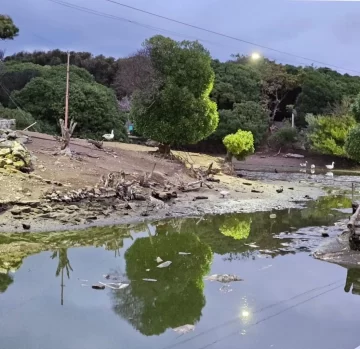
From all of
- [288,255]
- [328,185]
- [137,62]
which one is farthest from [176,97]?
[288,255]

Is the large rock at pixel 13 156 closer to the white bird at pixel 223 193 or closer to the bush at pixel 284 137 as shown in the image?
the white bird at pixel 223 193

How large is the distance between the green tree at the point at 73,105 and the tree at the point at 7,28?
273 cm

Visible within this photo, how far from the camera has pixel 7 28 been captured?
26.9m

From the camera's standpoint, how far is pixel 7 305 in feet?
21.3

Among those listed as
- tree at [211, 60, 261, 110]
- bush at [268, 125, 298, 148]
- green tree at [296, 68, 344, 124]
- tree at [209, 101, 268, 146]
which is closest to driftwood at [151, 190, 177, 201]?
tree at [209, 101, 268, 146]

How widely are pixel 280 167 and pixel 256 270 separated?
25.6m

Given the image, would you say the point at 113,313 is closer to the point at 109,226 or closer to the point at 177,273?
the point at 177,273

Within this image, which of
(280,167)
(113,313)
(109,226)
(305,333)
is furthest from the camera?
(280,167)

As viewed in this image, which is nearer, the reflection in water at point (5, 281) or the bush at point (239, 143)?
the reflection in water at point (5, 281)

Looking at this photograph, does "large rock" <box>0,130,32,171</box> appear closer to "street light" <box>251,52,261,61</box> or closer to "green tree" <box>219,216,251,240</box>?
"green tree" <box>219,216,251,240</box>

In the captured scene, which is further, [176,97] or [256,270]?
[176,97]

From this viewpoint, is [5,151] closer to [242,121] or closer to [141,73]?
[141,73]

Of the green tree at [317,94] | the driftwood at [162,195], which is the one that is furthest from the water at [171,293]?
the green tree at [317,94]

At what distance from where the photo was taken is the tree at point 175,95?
2073cm
